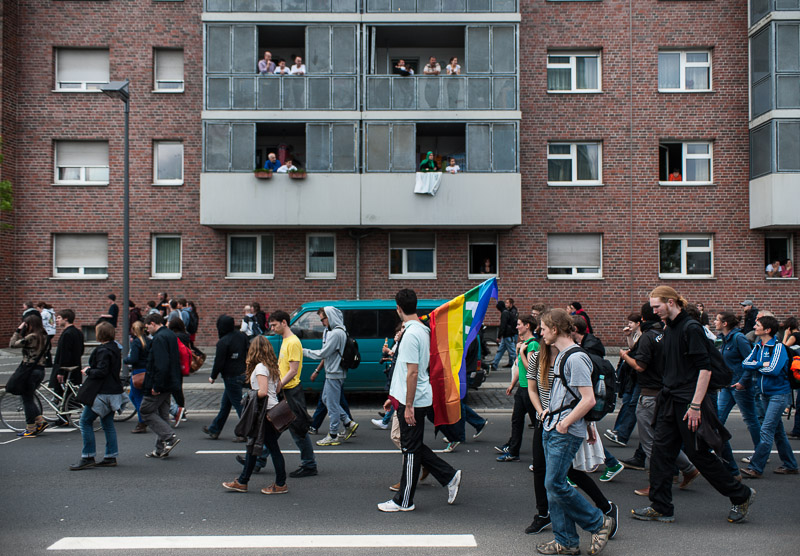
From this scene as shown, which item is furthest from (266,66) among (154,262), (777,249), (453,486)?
(453,486)

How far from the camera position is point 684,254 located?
2114 cm

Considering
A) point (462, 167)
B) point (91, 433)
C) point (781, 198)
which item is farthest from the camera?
point (462, 167)

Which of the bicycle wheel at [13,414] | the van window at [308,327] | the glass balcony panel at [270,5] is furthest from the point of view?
the glass balcony panel at [270,5]

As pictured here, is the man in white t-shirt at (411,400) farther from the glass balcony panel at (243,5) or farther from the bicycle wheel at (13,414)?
the glass balcony panel at (243,5)

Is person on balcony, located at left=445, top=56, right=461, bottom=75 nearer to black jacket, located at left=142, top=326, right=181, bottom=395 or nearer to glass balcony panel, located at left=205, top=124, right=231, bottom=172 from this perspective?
glass balcony panel, located at left=205, top=124, right=231, bottom=172

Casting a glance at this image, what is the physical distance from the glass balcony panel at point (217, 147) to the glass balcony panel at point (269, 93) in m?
1.27

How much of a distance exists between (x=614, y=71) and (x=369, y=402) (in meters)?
14.2

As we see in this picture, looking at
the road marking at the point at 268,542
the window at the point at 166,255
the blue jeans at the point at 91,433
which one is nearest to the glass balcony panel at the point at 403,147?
the window at the point at 166,255

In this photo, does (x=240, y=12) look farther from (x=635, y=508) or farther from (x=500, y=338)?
(x=635, y=508)

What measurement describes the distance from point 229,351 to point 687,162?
17.1 m

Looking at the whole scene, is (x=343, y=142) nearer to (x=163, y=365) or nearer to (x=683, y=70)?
(x=683, y=70)

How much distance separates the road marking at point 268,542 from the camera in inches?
195

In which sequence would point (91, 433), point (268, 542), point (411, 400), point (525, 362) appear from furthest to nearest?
point (525, 362) < point (91, 433) < point (411, 400) < point (268, 542)

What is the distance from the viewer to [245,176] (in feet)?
65.2
